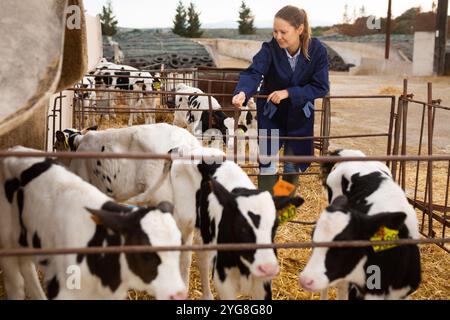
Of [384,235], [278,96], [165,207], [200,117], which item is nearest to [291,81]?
[278,96]

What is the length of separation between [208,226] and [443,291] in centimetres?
204

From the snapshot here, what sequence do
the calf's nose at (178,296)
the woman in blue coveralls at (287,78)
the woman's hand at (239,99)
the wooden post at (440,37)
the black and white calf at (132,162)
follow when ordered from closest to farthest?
the calf's nose at (178,296) → the woman's hand at (239,99) → the woman in blue coveralls at (287,78) → the black and white calf at (132,162) → the wooden post at (440,37)

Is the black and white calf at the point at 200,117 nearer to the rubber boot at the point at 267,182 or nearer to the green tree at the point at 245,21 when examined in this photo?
the rubber boot at the point at 267,182

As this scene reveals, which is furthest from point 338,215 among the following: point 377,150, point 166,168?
point 377,150

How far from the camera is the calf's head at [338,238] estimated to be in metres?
2.75

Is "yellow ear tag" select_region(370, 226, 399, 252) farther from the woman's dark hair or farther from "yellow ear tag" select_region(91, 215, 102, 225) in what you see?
the woman's dark hair

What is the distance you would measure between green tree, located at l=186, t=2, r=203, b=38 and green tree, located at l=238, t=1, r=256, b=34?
28.7ft

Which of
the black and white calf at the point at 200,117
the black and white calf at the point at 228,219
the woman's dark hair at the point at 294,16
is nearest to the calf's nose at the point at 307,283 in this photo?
the black and white calf at the point at 228,219

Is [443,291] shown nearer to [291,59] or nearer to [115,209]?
[291,59]

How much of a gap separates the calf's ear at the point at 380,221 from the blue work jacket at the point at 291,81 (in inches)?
68.7

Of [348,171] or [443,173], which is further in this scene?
[443,173]

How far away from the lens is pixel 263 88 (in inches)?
186

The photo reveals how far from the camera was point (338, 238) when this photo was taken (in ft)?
9.23

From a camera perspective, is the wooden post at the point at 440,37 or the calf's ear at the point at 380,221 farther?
the wooden post at the point at 440,37
